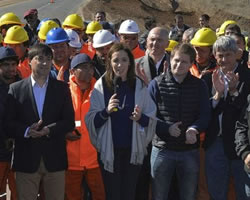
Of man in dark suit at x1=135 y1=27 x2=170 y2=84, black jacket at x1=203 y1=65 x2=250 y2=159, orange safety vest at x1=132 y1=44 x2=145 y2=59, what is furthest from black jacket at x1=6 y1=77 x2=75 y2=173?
orange safety vest at x1=132 y1=44 x2=145 y2=59

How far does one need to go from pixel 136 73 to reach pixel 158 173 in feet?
4.04

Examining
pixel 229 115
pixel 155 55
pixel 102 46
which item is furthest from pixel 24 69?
pixel 229 115

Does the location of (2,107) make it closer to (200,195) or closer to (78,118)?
(78,118)

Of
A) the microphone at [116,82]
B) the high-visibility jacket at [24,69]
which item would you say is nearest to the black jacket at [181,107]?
the microphone at [116,82]

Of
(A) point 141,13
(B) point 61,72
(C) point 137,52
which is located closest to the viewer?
(B) point 61,72

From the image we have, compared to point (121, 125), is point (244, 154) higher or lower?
lower

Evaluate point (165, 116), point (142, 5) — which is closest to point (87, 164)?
point (165, 116)

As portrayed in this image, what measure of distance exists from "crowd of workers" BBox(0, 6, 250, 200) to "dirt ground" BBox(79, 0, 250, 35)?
2235 cm

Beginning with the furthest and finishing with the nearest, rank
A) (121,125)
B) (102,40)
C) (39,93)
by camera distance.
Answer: (102,40)
(39,93)
(121,125)

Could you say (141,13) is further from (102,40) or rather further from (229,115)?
(229,115)

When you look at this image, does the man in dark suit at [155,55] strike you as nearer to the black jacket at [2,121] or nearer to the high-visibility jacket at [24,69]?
the high-visibility jacket at [24,69]

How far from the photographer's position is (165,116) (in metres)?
A: 5.39

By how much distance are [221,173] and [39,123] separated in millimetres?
2163

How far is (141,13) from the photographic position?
30844 millimetres
